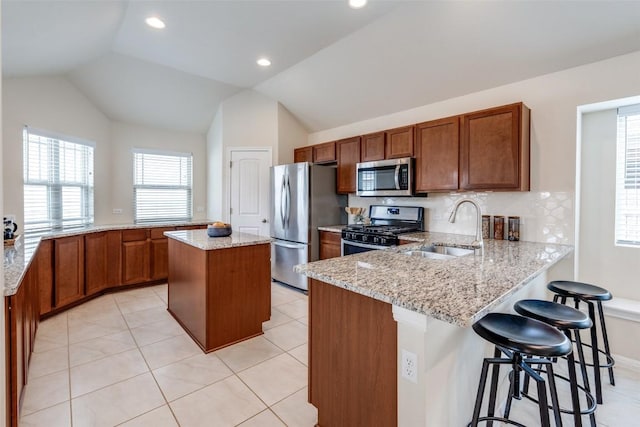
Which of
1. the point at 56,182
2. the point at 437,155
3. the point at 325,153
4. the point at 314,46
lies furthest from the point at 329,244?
the point at 56,182

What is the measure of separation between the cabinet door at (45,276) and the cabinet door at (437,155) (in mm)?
3930

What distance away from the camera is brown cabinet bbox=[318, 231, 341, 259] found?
3.95 m

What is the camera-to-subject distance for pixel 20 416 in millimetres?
1790

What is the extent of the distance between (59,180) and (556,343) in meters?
4.84

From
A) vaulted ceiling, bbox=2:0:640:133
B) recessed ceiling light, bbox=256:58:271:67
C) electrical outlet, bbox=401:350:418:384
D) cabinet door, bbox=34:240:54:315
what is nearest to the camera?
electrical outlet, bbox=401:350:418:384

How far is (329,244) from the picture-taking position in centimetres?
406

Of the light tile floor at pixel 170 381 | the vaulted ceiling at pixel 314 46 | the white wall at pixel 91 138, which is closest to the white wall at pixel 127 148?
the white wall at pixel 91 138

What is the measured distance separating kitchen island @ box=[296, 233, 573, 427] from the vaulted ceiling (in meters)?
1.86

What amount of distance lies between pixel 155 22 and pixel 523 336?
381cm

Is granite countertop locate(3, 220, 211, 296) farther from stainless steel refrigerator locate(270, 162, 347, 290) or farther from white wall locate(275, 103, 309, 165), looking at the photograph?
white wall locate(275, 103, 309, 165)

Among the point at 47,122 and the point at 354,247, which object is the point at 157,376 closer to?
the point at 354,247

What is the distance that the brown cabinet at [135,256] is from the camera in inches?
163

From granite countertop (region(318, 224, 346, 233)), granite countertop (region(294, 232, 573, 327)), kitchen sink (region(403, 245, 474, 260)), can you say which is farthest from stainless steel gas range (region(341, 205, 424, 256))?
granite countertop (region(294, 232, 573, 327))

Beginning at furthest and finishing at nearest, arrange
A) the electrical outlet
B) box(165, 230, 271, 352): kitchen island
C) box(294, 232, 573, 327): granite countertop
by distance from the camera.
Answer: box(165, 230, 271, 352): kitchen island → the electrical outlet → box(294, 232, 573, 327): granite countertop
